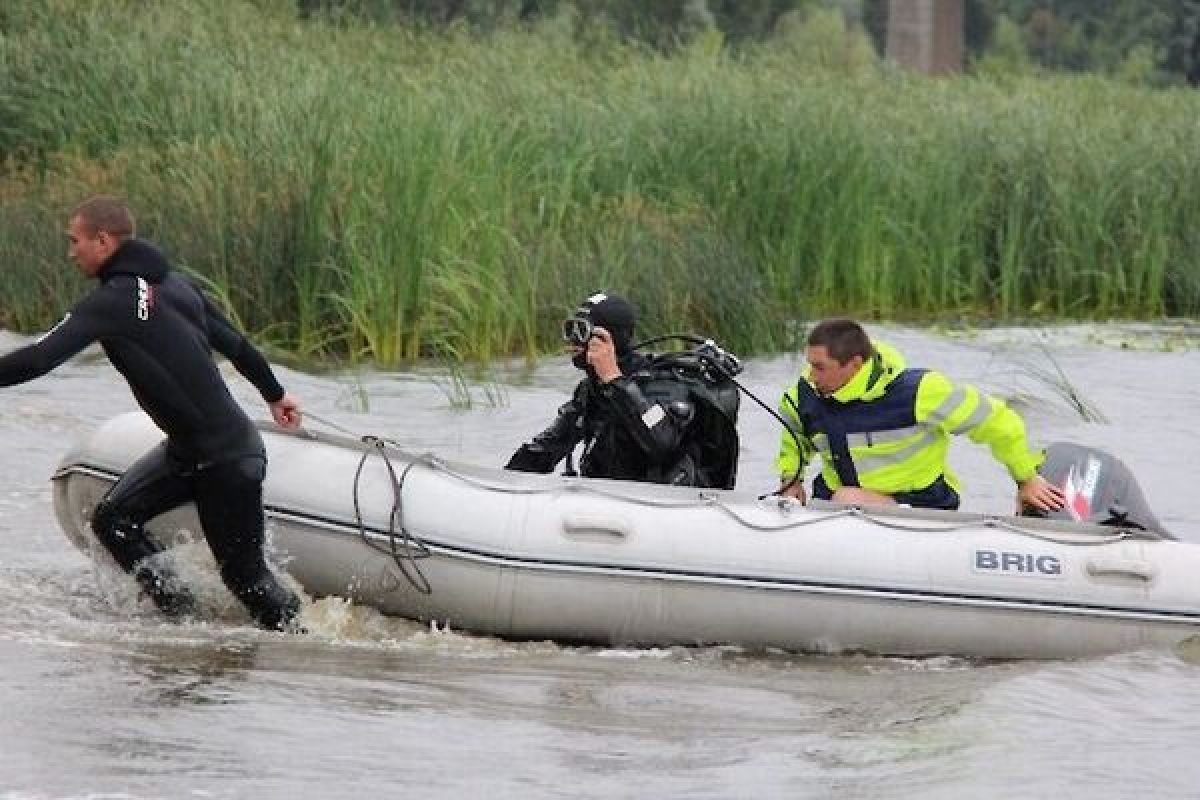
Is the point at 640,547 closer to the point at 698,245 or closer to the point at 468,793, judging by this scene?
the point at 468,793

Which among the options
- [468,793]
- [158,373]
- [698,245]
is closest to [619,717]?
[468,793]

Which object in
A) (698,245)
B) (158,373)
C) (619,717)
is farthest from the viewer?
(698,245)

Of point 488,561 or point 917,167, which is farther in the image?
point 917,167

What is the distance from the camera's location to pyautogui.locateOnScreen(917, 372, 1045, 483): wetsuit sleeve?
9.72 meters

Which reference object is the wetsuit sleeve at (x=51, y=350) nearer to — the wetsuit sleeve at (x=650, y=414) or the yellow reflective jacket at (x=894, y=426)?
the wetsuit sleeve at (x=650, y=414)

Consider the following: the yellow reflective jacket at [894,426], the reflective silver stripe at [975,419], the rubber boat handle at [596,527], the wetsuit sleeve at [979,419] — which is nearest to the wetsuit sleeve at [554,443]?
the rubber boat handle at [596,527]

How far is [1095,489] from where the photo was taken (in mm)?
10078

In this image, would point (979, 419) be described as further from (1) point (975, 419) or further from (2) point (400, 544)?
(2) point (400, 544)

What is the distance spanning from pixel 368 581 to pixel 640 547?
0.91 meters

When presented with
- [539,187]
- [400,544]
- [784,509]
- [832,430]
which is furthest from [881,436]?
[539,187]

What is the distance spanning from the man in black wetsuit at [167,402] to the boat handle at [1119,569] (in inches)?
105

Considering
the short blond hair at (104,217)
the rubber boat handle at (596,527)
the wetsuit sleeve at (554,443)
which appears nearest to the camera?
the short blond hair at (104,217)

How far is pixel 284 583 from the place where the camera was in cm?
944

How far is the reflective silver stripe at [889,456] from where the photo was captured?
991cm
